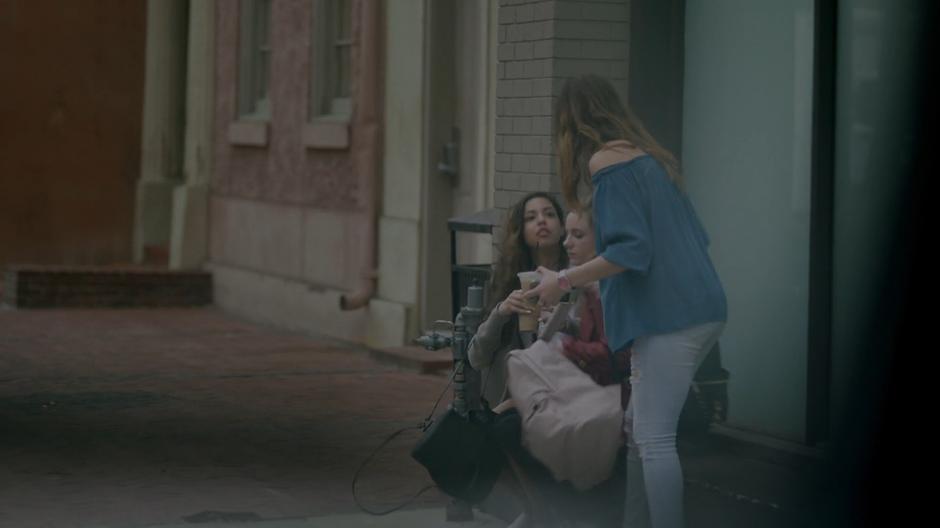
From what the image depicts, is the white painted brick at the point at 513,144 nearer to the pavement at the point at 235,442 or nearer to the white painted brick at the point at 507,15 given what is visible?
the white painted brick at the point at 507,15

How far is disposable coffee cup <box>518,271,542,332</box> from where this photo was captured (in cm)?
664

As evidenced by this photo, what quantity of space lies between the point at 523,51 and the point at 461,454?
11.6 ft

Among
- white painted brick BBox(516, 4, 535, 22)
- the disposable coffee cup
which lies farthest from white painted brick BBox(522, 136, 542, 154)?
the disposable coffee cup

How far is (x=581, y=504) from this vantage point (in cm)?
674

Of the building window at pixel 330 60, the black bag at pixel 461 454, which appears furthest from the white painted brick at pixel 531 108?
the building window at pixel 330 60

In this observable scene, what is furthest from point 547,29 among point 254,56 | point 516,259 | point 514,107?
point 254,56

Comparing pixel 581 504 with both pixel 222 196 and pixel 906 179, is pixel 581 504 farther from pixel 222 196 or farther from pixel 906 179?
pixel 222 196

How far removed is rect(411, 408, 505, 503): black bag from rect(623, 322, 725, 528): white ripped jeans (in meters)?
0.62

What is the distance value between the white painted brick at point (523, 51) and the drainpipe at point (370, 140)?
13.6ft

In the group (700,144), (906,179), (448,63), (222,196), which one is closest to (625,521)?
(906,179)

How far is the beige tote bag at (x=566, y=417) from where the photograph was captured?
6527 millimetres

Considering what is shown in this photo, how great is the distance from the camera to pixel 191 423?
10148 mm

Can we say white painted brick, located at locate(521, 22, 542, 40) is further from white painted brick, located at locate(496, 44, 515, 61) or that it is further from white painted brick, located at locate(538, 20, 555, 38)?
white painted brick, located at locate(496, 44, 515, 61)

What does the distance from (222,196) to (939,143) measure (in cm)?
1138
